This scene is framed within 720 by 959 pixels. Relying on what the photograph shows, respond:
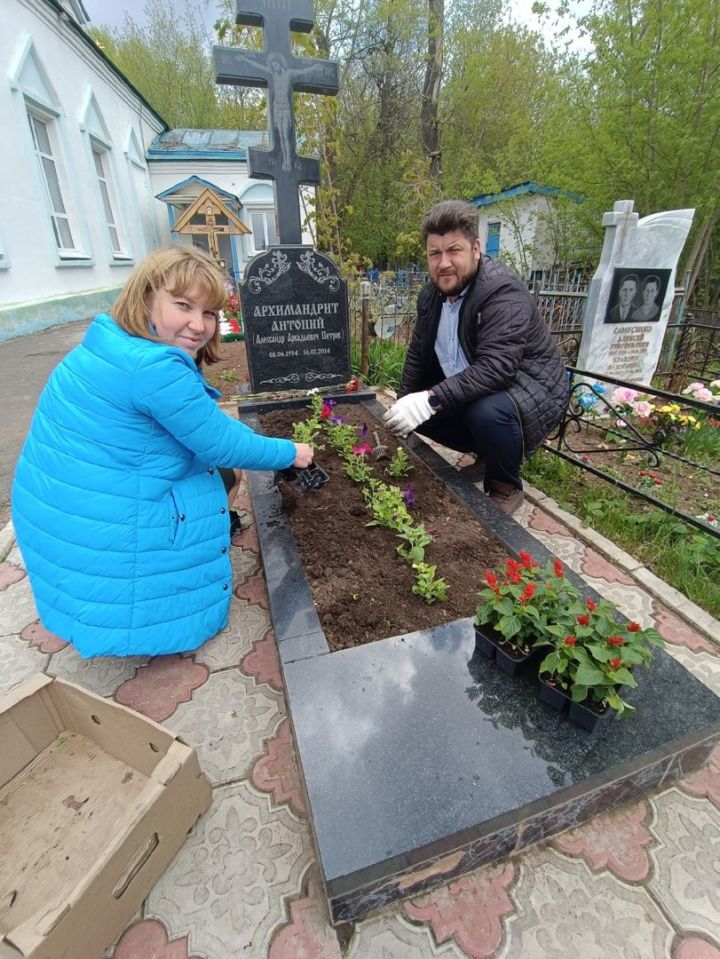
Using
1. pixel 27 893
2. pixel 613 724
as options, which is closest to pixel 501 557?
pixel 613 724

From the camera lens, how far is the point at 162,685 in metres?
1.80

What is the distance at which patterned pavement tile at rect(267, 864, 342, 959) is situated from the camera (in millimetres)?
1107

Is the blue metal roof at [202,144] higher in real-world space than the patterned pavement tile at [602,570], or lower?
higher

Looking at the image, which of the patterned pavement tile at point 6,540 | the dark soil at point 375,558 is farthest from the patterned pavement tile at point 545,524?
the patterned pavement tile at point 6,540

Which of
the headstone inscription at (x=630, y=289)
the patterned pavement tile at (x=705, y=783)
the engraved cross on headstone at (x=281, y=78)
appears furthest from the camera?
the headstone inscription at (x=630, y=289)

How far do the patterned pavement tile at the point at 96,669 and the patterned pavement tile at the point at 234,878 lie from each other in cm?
65

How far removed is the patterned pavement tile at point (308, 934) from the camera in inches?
43.6

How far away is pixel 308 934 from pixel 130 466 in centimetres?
136

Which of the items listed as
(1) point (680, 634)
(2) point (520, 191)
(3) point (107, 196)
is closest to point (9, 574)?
(1) point (680, 634)

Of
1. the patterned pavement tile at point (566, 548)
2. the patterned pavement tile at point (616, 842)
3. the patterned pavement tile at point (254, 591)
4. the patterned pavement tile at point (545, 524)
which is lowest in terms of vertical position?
the patterned pavement tile at point (616, 842)

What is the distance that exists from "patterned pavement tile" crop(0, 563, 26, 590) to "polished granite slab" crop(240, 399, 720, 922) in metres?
1.61

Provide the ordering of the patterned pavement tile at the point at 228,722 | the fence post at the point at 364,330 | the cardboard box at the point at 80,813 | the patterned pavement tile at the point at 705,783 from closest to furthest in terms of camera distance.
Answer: the cardboard box at the point at 80,813 < the patterned pavement tile at the point at 705,783 < the patterned pavement tile at the point at 228,722 < the fence post at the point at 364,330

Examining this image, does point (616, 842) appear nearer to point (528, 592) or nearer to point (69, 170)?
point (528, 592)

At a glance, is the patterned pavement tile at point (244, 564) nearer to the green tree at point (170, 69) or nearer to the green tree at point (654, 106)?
the green tree at point (654, 106)
